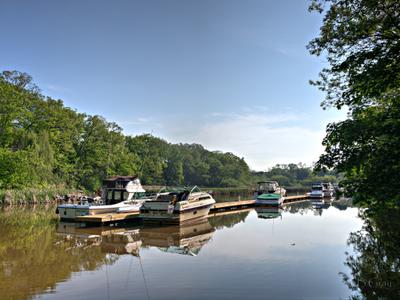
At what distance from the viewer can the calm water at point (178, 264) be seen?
8195mm

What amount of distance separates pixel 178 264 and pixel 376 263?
5.76 metres

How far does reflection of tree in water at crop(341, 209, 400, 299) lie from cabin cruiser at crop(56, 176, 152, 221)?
12.8 meters

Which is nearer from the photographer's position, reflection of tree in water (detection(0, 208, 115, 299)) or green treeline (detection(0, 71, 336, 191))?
reflection of tree in water (detection(0, 208, 115, 299))

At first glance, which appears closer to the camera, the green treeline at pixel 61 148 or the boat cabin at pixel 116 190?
the boat cabin at pixel 116 190

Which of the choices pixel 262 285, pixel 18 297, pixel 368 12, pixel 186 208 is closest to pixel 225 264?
pixel 262 285

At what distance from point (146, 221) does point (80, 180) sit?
38.4 metres

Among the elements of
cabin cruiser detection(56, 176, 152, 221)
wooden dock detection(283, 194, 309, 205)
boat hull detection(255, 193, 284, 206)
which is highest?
cabin cruiser detection(56, 176, 152, 221)

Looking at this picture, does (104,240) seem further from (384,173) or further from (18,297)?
(384,173)

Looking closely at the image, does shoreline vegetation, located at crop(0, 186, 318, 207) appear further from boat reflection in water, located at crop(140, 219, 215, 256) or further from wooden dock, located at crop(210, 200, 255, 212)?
boat reflection in water, located at crop(140, 219, 215, 256)

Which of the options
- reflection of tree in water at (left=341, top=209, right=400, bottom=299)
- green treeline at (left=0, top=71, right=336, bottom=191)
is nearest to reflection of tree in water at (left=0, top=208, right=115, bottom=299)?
reflection of tree in water at (left=341, top=209, right=400, bottom=299)

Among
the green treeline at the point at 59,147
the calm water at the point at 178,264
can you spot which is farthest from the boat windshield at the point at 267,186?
the calm water at the point at 178,264

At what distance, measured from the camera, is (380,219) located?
58.2ft

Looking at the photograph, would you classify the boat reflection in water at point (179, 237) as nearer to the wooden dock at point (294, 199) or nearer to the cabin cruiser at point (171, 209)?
the cabin cruiser at point (171, 209)

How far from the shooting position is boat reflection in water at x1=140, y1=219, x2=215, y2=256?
13766 mm
